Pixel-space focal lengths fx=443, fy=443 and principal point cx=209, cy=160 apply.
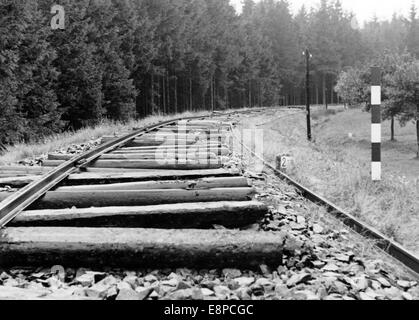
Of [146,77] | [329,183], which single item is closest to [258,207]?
[329,183]

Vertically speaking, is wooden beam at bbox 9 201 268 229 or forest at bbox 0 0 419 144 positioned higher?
forest at bbox 0 0 419 144

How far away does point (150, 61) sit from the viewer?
103ft

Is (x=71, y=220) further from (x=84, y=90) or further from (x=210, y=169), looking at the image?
(x=84, y=90)

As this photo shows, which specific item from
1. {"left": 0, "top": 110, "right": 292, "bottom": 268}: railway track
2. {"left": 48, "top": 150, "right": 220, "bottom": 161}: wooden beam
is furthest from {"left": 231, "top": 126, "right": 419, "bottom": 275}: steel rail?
{"left": 48, "top": 150, "right": 220, "bottom": 161}: wooden beam

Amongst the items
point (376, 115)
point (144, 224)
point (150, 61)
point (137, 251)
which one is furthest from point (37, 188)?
point (150, 61)

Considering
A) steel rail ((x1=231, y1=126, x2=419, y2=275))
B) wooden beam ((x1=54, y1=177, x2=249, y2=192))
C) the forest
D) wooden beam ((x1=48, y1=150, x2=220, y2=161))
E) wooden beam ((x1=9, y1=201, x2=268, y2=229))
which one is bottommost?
steel rail ((x1=231, y1=126, x2=419, y2=275))

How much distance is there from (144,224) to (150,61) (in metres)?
29.3

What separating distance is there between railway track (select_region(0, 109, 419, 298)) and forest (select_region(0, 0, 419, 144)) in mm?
11921

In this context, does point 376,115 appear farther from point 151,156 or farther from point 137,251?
point 137,251

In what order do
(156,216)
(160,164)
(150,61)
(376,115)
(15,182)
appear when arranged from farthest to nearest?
(150,61)
(376,115)
(160,164)
(15,182)
(156,216)

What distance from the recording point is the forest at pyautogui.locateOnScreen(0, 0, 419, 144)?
56.9 ft

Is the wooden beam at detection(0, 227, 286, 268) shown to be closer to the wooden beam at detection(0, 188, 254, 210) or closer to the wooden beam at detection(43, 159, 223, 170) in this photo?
the wooden beam at detection(0, 188, 254, 210)

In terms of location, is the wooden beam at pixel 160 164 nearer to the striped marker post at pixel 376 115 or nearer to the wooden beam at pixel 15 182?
the wooden beam at pixel 15 182

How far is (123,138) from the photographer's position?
8.38 m
